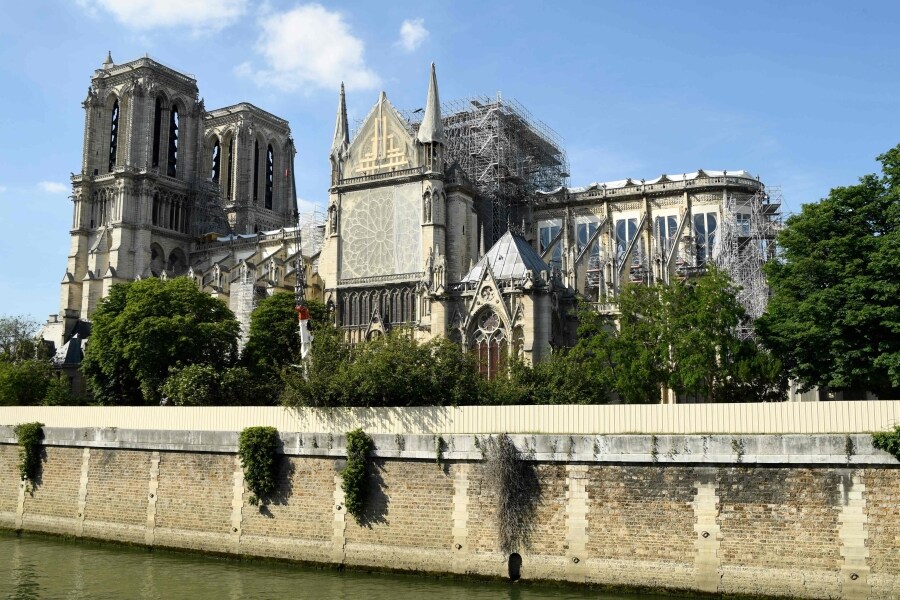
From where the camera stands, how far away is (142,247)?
86250mm

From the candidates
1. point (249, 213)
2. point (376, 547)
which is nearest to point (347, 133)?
point (249, 213)

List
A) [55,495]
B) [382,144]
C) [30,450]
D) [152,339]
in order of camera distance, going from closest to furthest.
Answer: [55,495] < [30,450] < [152,339] < [382,144]

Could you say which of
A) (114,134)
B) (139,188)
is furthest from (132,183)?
(114,134)

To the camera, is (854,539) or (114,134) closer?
(854,539)

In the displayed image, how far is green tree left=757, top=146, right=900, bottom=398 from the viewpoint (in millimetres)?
30812

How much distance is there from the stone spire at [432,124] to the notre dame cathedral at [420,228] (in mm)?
99

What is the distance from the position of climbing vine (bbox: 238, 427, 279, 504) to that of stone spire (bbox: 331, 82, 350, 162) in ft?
125

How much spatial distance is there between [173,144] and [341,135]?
3431cm

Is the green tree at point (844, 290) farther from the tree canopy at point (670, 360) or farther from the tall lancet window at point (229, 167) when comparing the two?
the tall lancet window at point (229, 167)

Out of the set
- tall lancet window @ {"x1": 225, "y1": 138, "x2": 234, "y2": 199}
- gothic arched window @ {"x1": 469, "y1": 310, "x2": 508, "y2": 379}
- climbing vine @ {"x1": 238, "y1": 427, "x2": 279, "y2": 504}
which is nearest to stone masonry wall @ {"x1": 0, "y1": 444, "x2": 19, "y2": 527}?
climbing vine @ {"x1": 238, "y1": 427, "x2": 279, "y2": 504}

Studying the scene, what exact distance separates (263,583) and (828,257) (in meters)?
21.5

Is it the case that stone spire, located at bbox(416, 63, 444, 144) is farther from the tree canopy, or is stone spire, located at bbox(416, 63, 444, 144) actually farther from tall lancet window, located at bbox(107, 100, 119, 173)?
tall lancet window, located at bbox(107, 100, 119, 173)

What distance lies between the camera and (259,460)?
29.0 meters

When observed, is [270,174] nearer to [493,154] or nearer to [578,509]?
[493,154]
